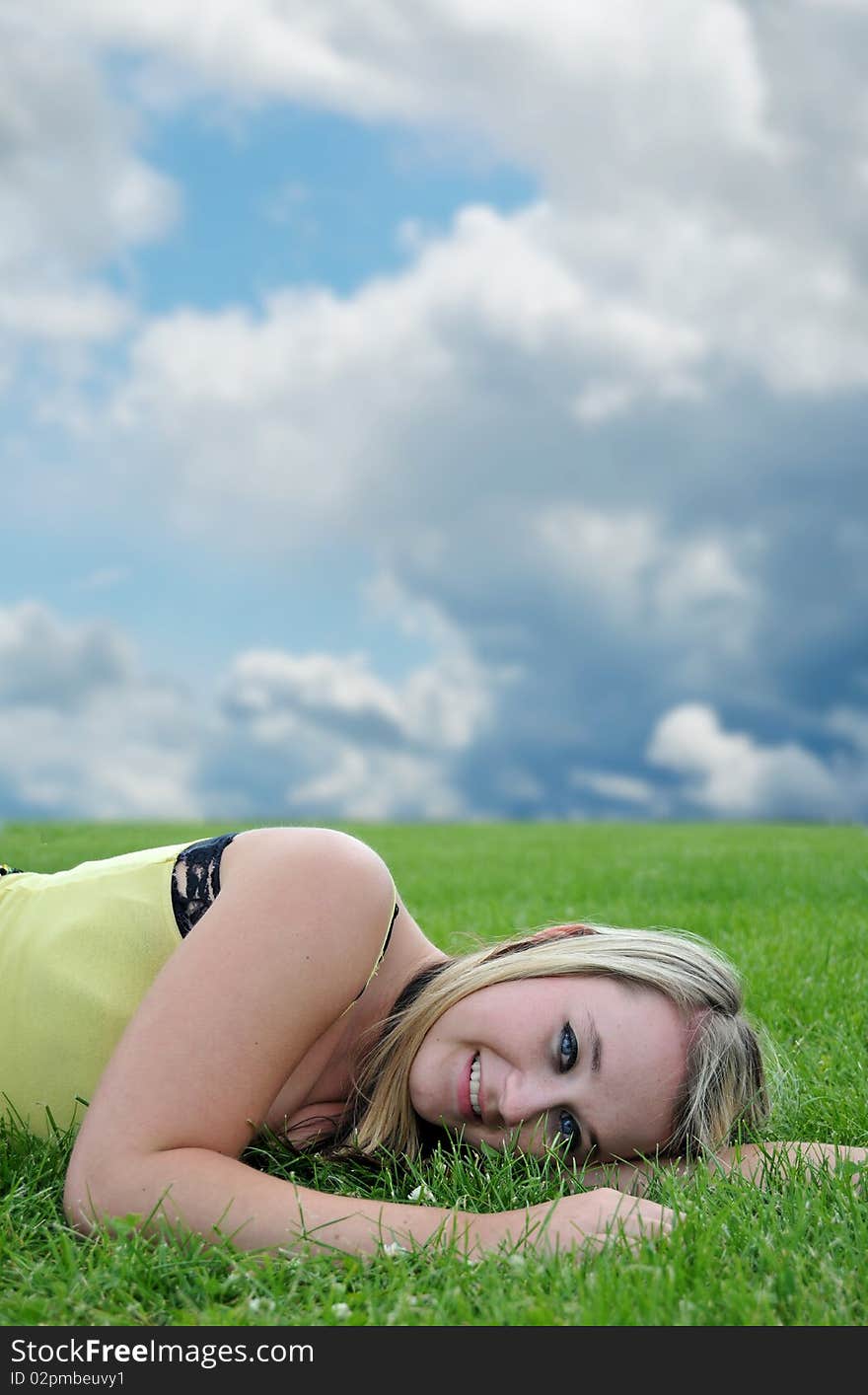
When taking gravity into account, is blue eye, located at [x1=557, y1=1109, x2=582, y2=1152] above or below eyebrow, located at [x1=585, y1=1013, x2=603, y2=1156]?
below

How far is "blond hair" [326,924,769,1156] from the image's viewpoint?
326 cm

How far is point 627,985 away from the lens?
3.23m

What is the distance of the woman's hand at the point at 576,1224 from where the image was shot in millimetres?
2713

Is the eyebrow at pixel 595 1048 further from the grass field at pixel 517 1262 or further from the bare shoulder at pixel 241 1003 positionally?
the bare shoulder at pixel 241 1003

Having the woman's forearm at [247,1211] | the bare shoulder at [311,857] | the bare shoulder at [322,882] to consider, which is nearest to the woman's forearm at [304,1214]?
the woman's forearm at [247,1211]

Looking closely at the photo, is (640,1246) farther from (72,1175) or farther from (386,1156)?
(72,1175)

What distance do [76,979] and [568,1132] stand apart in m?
1.47

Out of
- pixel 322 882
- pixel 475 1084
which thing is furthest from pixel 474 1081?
pixel 322 882

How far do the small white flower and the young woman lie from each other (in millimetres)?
212

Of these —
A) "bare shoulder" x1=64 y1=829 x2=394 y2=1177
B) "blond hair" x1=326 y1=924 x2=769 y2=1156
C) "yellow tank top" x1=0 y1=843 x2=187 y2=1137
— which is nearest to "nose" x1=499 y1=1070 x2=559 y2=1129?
"blond hair" x1=326 y1=924 x2=769 y2=1156

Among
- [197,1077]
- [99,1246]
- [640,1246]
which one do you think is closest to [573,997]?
[640,1246]

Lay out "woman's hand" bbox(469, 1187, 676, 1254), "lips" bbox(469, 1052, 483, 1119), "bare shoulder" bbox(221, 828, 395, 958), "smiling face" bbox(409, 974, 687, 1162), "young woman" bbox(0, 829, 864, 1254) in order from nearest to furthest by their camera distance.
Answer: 1. "woman's hand" bbox(469, 1187, 676, 1254)
2. "young woman" bbox(0, 829, 864, 1254)
3. "bare shoulder" bbox(221, 828, 395, 958)
4. "smiling face" bbox(409, 974, 687, 1162)
5. "lips" bbox(469, 1052, 483, 1119)

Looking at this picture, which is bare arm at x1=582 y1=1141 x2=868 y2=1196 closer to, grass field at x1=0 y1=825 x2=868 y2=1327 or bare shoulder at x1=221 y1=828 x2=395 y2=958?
grass field at x1=0 y1=825 x2=868 y2=1327

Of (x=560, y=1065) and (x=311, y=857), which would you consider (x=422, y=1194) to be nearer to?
(x=560, y=1065)
